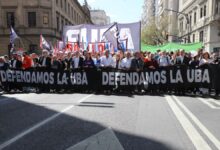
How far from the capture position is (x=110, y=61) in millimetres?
13812

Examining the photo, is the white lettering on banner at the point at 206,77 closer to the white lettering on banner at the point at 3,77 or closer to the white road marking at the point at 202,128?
the white road marking at the point at 202,128

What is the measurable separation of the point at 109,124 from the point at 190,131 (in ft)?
5.68

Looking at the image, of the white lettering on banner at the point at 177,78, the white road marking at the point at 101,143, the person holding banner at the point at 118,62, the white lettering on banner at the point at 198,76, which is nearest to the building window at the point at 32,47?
the person holding banner at the point at 118,62

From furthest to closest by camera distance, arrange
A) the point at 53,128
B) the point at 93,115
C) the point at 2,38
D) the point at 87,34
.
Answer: the point at 2,38, the point at 87,34, the point at 93,115, the point at 53,128

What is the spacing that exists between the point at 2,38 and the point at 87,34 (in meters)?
30.2

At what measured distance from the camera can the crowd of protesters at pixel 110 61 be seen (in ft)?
44.0

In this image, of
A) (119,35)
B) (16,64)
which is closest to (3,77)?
(16,64)

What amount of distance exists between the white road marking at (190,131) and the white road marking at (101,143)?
1.34m

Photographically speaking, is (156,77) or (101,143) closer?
(101,143)

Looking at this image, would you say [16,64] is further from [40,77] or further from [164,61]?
[164,61]

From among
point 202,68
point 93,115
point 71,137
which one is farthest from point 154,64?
point 71,137

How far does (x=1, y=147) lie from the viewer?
17.9ft

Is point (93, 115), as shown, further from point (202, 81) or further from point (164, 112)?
point (202, 81)

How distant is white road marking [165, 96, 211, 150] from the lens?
18.2 feet
